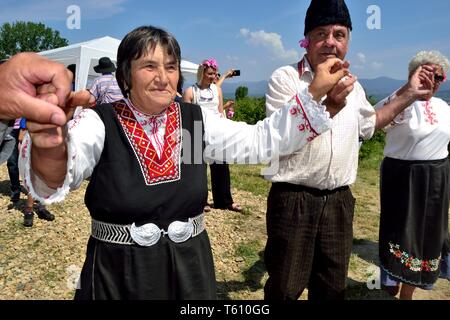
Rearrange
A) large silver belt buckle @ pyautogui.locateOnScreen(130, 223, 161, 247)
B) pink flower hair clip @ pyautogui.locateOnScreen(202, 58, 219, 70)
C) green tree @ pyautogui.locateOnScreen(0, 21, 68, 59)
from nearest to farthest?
1. large silver belt buckle @ pyautogui.locateOnScreen(130, 223, 161, 247)
2. pink flower hair clip @ pyautogui.locateOnScreen(202, 58, 219, 70)
3. green tree @ pyautogui.locateOnScreen(0, 21, 68, 59)

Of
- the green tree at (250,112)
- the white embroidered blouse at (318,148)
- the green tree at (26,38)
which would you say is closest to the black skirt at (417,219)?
the white embroidered blouse at (318,148)

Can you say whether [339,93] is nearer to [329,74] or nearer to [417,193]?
[329,74]

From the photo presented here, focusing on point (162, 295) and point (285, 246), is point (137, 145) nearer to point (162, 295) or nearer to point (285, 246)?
point (162, 295)

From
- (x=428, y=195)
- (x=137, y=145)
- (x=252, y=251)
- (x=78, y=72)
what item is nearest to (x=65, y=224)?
(x=252, y=251)

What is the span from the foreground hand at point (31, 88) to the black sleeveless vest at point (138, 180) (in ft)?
1.68

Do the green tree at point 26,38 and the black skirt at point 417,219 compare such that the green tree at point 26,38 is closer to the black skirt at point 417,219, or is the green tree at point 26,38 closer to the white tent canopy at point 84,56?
the white tent canopy at point 84,56

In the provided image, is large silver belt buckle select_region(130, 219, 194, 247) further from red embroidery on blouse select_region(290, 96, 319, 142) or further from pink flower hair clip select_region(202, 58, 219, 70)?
pink flower hair clip select_region(202, 58, 219, 70)

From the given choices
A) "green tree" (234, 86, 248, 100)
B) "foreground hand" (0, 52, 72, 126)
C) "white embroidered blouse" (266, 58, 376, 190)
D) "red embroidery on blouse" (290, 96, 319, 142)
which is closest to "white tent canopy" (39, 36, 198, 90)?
"white embroidered blouse" (266, 58, 376, 190)

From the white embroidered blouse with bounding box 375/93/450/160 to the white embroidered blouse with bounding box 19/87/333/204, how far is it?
169 centimetres

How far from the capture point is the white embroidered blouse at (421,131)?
116 inches

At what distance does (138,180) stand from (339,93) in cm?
83

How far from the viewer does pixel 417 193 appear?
3066 millimetres

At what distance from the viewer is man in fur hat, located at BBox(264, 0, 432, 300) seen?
6.98 feet

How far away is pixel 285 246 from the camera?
232 cm
